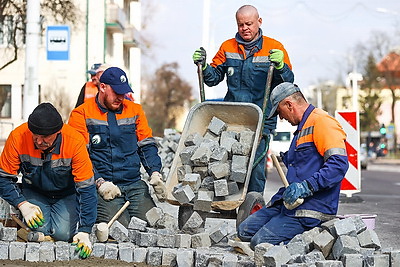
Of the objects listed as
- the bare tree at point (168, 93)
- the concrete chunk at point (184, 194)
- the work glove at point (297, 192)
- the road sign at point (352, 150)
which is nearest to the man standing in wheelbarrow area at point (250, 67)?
the concrete chunk at point (184, 194)

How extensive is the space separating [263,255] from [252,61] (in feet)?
9.06

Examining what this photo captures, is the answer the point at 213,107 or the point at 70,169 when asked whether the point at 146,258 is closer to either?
the point at 70,169

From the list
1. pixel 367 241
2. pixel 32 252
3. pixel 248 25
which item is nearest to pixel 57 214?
pixel 32 252

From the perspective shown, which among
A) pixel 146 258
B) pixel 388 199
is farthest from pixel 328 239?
pixel 388 199

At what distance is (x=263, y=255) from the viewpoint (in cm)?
639

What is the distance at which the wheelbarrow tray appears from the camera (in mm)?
8141

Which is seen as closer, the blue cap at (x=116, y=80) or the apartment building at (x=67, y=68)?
the blue cap at (x=116, y=80)

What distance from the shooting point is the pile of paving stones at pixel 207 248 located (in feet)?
20.4

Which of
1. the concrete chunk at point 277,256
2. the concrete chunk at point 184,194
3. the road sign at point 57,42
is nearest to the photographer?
the concrete chunk at point 277,256

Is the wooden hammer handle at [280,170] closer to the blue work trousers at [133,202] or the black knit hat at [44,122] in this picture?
the blue work trousers at [133,202]

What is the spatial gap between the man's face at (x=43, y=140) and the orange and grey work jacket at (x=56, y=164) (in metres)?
0.13

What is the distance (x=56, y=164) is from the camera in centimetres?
748

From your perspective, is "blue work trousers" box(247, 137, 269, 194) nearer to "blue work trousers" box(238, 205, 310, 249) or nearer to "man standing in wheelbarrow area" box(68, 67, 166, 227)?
"man standing in wheelbarrow area" box(68, 67, 166, 227)

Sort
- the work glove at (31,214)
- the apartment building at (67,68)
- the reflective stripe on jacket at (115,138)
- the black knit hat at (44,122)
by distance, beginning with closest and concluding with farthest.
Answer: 1. the black knit hat at (44,122)
2. the work glove at (31,214)
3. the reflective stripe on jacket at (115,138)
4. the apartment building at (67,68)
